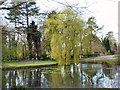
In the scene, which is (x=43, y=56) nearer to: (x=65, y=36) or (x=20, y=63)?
(x=20, y=63)

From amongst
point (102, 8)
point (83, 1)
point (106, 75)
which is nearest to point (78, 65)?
point (106, 75)

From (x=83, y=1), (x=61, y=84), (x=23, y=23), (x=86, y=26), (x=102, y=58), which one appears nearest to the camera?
(x=83, y=1)

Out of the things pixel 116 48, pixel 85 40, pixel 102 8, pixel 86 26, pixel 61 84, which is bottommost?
pixel 61 84

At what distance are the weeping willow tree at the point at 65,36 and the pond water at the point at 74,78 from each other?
37 cm

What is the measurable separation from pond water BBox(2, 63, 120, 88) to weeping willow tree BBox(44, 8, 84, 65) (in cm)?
37

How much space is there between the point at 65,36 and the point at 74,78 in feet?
4.37

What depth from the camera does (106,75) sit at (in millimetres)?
2781

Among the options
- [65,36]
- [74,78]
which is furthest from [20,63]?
[74,78]

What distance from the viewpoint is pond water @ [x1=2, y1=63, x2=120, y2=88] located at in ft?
7.35

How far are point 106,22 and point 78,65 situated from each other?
137cm

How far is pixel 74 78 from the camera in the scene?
259 centimetres

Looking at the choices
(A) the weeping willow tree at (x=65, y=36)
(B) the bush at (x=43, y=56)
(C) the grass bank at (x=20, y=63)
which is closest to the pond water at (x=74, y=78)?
(C) the grass bank at (x=20, y=63)

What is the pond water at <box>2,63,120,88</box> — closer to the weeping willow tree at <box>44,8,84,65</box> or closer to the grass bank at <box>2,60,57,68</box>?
the grass bank at <box>2,60,57,68</box>

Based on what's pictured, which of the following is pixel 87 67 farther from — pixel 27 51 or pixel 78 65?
pixel 27 51
